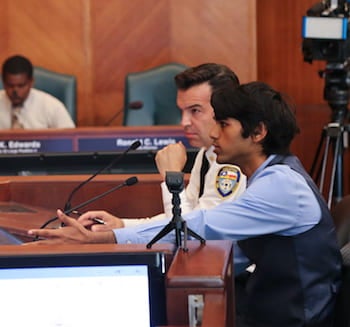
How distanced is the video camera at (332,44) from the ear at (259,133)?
2.41 metres

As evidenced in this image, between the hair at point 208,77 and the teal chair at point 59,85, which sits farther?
the teal chair at point 59,85

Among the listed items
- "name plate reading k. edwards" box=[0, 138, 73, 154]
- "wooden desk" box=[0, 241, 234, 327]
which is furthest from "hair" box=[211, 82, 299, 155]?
"name plate reading k. edwards" box=[0, 138, 73, 154]

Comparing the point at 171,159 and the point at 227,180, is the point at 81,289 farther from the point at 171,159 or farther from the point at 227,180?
the point at 171,159

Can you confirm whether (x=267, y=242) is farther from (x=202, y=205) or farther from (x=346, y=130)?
(x=346, y=130)

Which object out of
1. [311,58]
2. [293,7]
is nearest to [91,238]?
[311,58]

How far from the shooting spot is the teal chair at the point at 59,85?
17.7ft

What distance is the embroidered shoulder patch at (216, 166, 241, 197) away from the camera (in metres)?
2.31

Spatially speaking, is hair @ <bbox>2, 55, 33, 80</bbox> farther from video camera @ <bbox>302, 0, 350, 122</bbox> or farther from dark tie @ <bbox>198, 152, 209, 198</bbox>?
dark tie @ <bbox>198, 152, 209, 198</bbox>

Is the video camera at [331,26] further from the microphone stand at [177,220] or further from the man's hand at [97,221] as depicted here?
the microphone stand at [177,220]

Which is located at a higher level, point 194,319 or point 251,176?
point 251,176

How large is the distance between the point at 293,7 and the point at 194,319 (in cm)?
468

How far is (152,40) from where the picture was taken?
5.92 m

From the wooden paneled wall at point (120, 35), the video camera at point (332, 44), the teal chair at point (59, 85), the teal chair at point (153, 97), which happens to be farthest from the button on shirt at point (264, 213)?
the wooden paneled wall at point (120, 35)

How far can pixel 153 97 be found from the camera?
5.25 m
